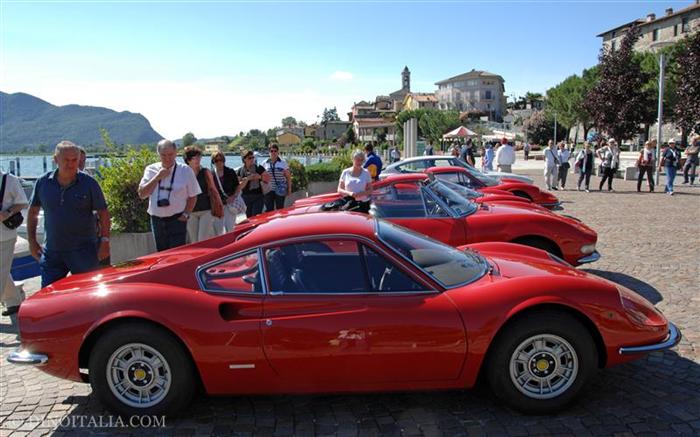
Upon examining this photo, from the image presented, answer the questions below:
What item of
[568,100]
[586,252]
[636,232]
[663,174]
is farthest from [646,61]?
[586,252]

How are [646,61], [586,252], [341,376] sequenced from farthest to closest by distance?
[646,61]
[586,252]
[341,376]

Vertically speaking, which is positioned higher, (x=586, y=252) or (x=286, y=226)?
(x=286, y=226)

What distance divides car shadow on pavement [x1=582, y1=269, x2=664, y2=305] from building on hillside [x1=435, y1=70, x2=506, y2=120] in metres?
140

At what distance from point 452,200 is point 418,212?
1.67ft

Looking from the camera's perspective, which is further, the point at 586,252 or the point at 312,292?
the point at 586,252

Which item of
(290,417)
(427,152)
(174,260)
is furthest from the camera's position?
(427,152)

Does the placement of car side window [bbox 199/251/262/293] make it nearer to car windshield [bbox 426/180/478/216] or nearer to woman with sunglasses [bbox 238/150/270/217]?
car windshield [bbox 426/180/478/216]

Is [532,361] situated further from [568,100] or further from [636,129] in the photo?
[568,100]

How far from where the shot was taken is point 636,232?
32.5ft

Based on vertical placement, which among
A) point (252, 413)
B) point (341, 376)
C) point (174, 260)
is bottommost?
point (252, 413)

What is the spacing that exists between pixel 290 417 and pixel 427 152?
22311 mm

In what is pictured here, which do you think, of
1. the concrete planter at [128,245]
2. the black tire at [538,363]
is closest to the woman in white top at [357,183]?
the concrete planter at [128,245]

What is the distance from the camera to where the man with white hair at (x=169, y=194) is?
18.9ft

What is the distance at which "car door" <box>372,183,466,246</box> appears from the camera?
6477 mm
